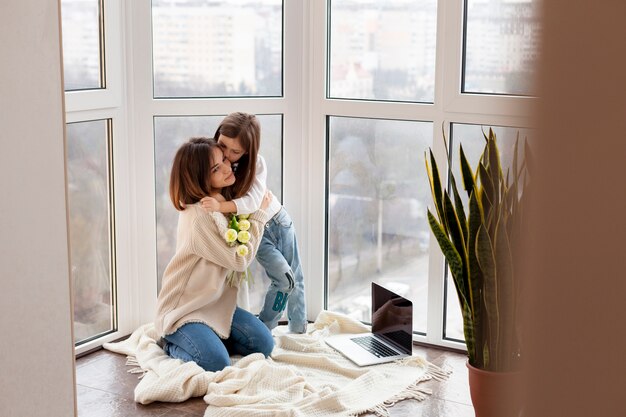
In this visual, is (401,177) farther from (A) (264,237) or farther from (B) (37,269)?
(B) (37,269)

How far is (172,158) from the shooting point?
3434mm

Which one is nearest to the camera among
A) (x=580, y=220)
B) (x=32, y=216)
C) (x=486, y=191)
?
(x=580, y=220)

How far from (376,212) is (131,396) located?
4.25 ft

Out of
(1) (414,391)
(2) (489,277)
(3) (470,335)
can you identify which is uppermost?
(2) (489,277)

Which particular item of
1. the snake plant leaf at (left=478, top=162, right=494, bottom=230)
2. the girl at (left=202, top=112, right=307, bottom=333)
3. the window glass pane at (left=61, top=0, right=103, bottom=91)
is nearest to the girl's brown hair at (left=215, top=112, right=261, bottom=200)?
the girl at (left=202, top=112, right=307, bottom=333)

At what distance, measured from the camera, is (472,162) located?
3.19 m

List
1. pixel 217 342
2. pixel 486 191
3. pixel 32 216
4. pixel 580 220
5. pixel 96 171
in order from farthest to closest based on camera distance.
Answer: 1. pixel 96 171
2. pixel 217 342
3. pixel 486 191
4. pixel 32 216
5. pixel 580 220

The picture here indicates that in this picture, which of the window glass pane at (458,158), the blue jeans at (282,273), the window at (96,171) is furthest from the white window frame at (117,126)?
the window glass pane at (458,158)

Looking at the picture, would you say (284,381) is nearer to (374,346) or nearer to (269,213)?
(374,346)

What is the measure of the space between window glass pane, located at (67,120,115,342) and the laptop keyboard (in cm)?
106

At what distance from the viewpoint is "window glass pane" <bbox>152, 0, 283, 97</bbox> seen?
11.1ft

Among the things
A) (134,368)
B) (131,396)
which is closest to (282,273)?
(134,368)

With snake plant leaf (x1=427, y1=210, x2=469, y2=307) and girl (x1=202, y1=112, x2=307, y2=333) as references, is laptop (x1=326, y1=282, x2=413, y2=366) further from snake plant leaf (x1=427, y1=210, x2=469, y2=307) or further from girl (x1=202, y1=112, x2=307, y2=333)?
snake plant leaf (x1=427, y1=210, x2=469, y2=307)

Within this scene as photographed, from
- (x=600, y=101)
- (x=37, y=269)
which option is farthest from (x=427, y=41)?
(x=600, y=101)
